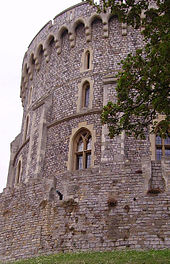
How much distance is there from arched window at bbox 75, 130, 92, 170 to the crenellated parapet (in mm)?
5751

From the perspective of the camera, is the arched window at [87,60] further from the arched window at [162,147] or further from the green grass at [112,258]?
the green grass at [112,258]

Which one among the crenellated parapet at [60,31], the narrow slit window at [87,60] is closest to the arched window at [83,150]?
the narrow slit window at [87,60]

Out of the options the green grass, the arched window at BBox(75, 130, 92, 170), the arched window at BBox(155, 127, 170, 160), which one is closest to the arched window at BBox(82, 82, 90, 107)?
the arched window at BBox(75, 130, 92, 170)

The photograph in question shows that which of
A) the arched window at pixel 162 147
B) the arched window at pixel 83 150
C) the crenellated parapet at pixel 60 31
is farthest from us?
the crenellated parapet at pixel 60 31

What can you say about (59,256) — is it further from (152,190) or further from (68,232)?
(152,190)

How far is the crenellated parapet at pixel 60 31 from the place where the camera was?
26484 millimetres

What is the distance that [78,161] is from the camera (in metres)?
23.8

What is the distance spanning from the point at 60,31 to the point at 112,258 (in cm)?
1555

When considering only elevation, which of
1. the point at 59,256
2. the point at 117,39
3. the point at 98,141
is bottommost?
the point at 59,256

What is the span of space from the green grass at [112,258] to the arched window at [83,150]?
6677mm

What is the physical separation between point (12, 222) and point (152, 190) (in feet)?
21.3

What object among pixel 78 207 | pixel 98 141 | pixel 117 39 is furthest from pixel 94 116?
pixel 78 207

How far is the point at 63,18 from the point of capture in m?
27.8

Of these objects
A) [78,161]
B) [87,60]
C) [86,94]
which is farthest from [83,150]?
[87,60]
